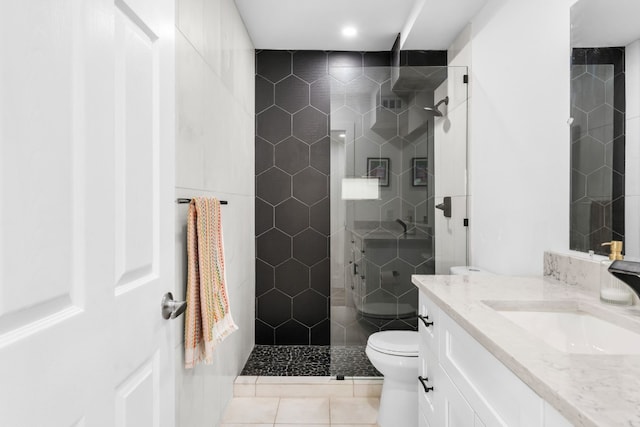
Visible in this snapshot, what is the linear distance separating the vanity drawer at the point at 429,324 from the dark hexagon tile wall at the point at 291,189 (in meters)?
1.55

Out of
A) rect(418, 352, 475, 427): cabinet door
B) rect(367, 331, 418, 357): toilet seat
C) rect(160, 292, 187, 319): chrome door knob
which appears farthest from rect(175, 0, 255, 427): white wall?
→ rect(418, 352, 475, 427): cabinet door

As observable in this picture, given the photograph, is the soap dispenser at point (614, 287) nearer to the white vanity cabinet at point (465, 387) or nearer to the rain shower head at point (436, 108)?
the white vanity cabinet at point (465, 387)

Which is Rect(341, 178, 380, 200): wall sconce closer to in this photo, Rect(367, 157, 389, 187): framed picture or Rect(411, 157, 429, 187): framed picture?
Rect(367, 157, 389, 187): framed picture

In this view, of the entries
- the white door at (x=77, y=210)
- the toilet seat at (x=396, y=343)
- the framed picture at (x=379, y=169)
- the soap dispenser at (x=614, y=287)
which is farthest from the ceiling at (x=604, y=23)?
the toilet seat at (x=396, y=343)

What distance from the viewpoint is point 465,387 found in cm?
109

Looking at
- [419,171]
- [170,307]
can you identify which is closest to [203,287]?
[170,307]

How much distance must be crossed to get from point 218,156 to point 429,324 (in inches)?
52.2

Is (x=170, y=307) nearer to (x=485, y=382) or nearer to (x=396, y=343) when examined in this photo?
(x=485, y=382)

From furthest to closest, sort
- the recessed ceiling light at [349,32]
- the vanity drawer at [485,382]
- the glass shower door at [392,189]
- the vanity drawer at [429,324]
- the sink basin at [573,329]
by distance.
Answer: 1. the recessed ceiling light at [349,32]
2. the glass shower door at [392,189]
3. the vanity drawer at [429,324]
4. the sink basin at [573,329]
5. the vanity drawer at [485,382]

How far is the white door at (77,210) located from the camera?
1.69 ft

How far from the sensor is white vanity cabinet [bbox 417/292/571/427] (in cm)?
76

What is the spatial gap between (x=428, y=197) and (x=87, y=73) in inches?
84.7

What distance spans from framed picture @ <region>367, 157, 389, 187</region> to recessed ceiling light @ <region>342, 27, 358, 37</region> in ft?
3.23

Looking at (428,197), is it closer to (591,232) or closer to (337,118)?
(337,118)
